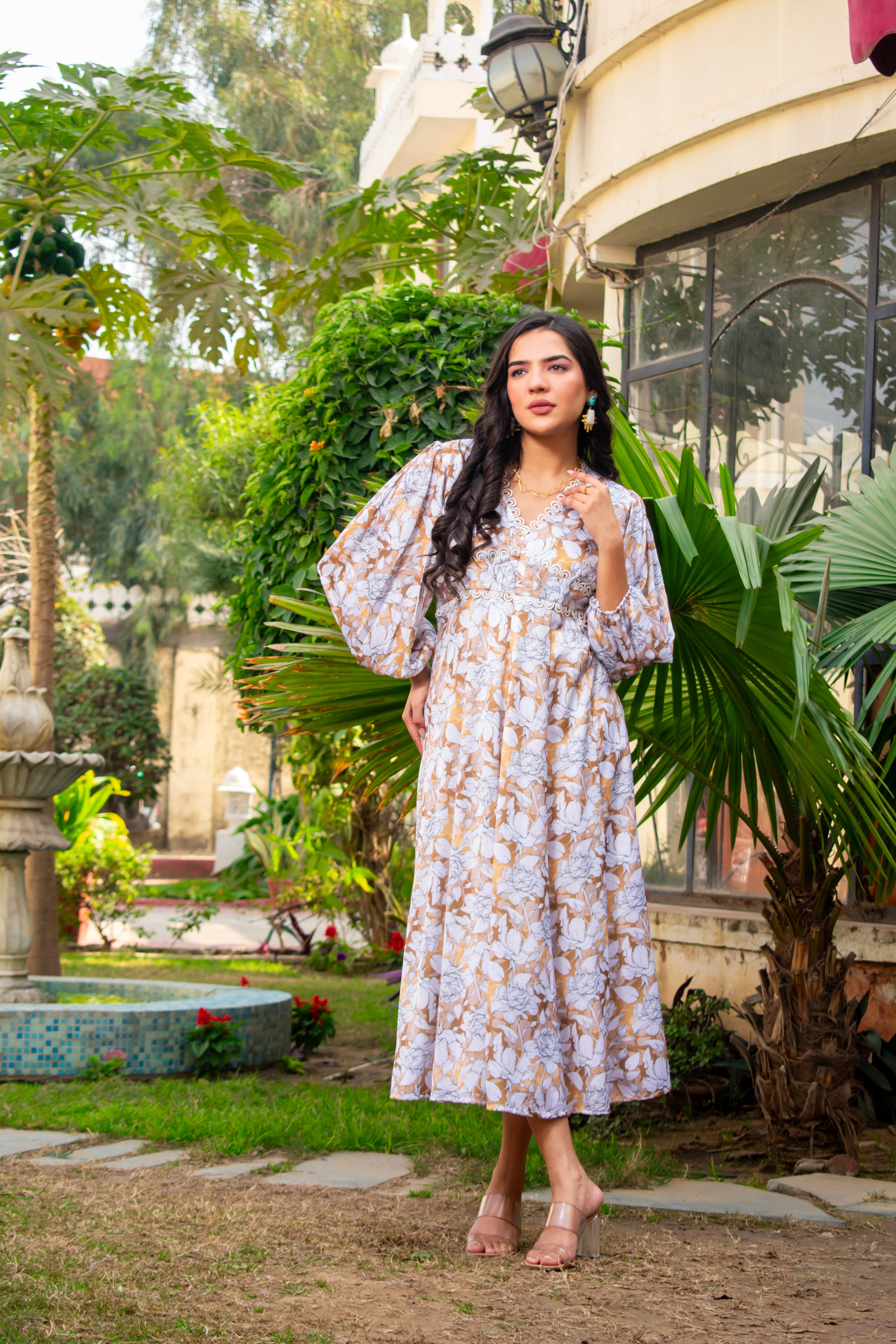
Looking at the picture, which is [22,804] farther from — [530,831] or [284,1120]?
[530,831]

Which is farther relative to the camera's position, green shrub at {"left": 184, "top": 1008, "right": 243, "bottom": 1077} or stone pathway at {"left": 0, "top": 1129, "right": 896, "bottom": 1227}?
green shrub at {"left": 184, "top": 1008, "right": 243, "bottom": 1077}

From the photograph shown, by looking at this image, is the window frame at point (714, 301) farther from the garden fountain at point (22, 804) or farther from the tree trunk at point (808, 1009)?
the garden fountain at point (22, 804)

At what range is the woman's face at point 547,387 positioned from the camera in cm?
262

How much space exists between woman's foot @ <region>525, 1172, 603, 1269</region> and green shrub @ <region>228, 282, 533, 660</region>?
225 centimetres

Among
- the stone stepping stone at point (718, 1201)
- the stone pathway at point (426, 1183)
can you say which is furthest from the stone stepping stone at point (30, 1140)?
the stone stepping stone at point (718, 1201)

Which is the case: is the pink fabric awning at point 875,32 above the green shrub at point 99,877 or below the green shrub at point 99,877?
above

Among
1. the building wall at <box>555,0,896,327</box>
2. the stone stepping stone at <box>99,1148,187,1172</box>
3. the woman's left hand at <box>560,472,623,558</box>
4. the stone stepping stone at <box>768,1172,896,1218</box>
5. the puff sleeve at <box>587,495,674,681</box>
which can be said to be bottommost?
the stone stepping stone at <box>99,1148,187,1172</box>

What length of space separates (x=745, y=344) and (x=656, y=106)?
0.98m

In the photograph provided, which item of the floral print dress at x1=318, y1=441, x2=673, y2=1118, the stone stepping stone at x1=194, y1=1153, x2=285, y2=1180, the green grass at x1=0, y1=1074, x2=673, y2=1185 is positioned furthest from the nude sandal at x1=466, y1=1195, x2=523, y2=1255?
the stone stepping stone at x1=194, y1=1153, x2=285, y2=1180

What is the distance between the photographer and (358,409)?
4.32m

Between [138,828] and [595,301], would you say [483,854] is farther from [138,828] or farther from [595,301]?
[138,828]

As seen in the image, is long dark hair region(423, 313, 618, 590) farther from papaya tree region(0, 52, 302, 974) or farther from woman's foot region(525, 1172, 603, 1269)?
papaya tree region(0, 52, 302, 974)

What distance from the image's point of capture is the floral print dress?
7.79 ft

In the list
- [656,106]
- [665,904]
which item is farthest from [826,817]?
[656,106]
